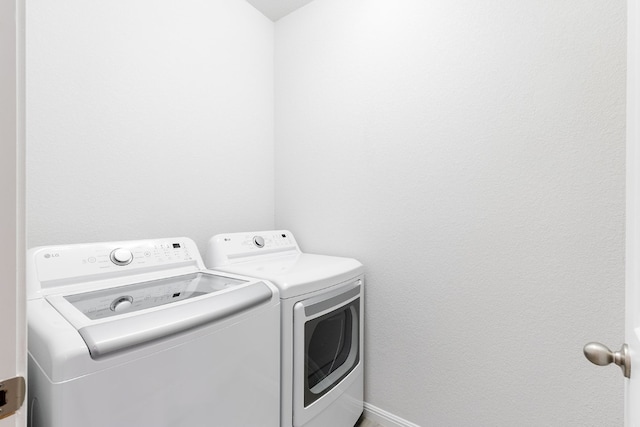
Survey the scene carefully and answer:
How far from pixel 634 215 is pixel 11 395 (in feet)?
3.58

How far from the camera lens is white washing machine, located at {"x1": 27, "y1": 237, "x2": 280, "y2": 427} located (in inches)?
24.8

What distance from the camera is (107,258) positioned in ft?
3.72

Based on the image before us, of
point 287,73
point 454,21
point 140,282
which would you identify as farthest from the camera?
point 287,73

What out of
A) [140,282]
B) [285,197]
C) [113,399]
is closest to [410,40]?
[285,197]

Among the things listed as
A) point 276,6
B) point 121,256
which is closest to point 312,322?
point 121,256

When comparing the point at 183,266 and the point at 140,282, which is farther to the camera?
the point at 183,266

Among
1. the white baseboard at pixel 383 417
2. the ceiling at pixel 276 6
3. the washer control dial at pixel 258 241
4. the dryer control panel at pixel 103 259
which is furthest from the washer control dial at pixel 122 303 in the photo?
the ceiling at pixel 276 6

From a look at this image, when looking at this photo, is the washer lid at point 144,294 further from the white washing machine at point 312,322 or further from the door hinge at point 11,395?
the door hinge at point 11,395

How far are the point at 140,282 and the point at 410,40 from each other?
168cm

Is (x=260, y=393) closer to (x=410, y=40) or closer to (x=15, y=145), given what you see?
(x=15, y=145)

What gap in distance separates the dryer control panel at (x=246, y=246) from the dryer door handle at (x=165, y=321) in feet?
1.72

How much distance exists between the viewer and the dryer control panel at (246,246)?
1.49m

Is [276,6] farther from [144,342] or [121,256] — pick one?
[144,342]

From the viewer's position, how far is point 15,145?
44 cm
